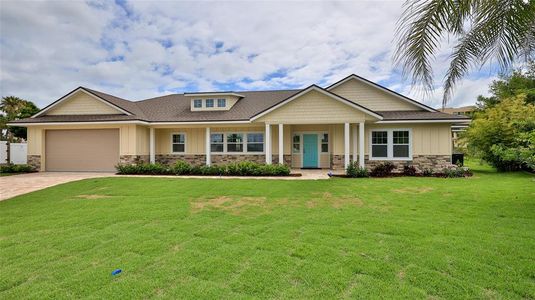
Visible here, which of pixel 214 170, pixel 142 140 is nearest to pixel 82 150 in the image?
pixel 142 140

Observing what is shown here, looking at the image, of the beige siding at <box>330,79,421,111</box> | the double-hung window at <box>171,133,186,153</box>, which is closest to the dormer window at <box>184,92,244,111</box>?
the double-hung window at <box>171,133,186,153</box>

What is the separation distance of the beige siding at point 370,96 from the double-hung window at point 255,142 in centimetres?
538

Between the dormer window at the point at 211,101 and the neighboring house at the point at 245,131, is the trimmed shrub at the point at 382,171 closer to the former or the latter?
the neighboring house at the point at 245,131

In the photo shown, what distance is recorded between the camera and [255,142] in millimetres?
18312

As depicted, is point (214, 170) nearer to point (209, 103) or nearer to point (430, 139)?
point (209, 103)

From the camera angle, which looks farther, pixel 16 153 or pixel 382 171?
pixel 16 153

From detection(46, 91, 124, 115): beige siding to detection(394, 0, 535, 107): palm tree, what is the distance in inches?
670

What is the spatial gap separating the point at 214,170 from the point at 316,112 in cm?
599

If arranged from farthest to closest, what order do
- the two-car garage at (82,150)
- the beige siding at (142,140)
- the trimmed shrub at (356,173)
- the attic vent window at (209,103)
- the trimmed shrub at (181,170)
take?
the attic vent window at (209,103), the two-car garage at (82,150), the beige siding at (142,140), the trimmed shrub at (181,170), the trimmed shrub at (356,173)

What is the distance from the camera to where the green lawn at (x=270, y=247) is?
335cm

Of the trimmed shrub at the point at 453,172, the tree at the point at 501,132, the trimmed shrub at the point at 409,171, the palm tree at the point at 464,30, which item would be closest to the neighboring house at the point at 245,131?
the trimmed shrub at the point at 409,171

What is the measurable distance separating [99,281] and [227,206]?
4.30 meters

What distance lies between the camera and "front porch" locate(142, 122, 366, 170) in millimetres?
17906

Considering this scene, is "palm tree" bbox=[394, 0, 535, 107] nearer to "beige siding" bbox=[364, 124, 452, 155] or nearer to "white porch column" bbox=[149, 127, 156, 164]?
"beige siding" bbox=[364, 124, 452, 155]
